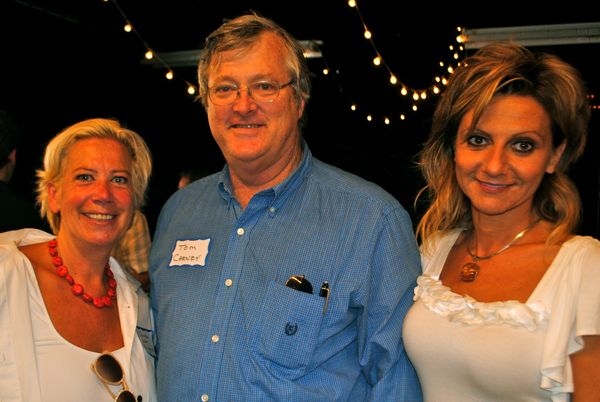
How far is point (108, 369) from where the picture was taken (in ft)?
7.15

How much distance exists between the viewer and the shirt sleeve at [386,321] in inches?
82.6

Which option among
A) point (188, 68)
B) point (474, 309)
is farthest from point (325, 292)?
point (188, 68)

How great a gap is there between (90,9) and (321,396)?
606 cm

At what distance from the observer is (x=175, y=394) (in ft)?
7.06

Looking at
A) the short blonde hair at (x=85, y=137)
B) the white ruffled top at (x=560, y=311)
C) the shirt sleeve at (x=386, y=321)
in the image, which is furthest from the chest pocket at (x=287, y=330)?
the short blonde hair at (x=85, y=137)

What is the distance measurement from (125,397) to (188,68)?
7797 millimetres

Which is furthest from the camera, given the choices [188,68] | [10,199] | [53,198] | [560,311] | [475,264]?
[188,68]

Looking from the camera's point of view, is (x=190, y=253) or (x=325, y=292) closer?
(x=325, y=292)

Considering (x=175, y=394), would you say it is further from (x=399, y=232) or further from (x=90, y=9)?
(x=90, y=9)

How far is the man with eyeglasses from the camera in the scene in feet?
6.73

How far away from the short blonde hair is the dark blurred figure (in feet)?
2.09

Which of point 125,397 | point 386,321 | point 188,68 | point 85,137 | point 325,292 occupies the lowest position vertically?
point 125,397

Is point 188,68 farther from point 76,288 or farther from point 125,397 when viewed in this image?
point 125,397

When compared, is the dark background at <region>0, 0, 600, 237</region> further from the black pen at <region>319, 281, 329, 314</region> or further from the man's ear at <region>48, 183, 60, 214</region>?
the man's ear at <region>48, 183, 60, 214</region>
